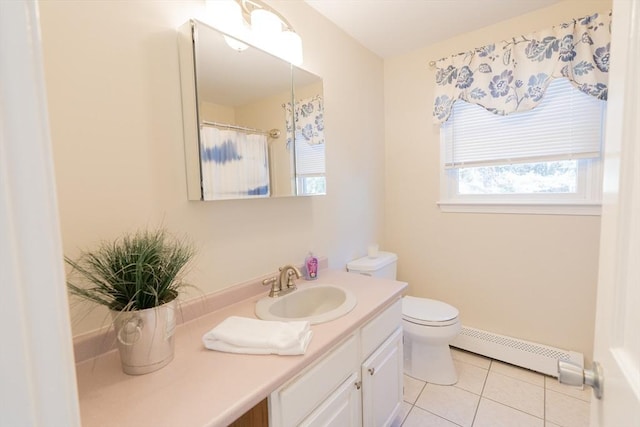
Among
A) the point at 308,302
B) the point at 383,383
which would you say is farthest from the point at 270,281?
the point at 383,383

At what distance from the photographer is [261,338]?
35.6 inches

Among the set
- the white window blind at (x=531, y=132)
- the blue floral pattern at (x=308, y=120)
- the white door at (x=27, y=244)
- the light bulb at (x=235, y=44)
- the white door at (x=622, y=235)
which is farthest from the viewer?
the white window blind at (x=531, y=132)

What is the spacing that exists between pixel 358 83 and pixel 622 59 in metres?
1.81

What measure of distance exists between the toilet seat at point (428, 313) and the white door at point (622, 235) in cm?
127

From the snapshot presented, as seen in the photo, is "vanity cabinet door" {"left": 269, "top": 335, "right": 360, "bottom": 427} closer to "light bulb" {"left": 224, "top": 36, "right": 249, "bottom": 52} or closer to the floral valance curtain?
"light bulb" {"left": 224, "top": 36, "right": 249, "bottom": 52}

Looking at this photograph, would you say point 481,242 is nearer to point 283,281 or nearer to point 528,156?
point 528,156

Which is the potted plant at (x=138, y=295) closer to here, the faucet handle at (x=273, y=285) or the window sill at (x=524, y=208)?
the faucet handle at (x=273, y=285)

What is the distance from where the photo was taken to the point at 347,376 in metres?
1.10

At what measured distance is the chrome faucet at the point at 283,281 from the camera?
4.52 feet

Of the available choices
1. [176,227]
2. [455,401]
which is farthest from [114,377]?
[455,401]

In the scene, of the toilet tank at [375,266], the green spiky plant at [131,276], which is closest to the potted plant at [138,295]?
the green spiky plant at [131,276]

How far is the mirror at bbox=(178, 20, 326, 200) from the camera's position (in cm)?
113

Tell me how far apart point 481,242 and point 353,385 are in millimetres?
1529

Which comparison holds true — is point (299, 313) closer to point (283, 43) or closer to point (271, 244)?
point (271, 244)
